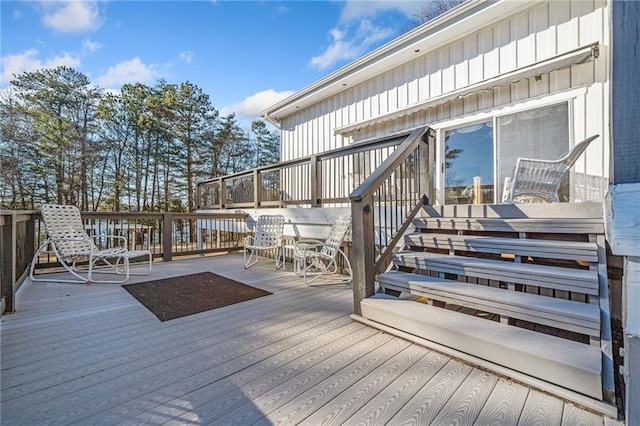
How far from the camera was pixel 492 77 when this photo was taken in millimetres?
4438

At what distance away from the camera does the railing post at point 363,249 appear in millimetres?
2471

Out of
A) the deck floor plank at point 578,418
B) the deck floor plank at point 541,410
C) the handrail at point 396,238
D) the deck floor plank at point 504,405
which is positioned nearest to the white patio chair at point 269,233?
the handrail at point 396,238

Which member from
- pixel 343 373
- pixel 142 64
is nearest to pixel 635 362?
pixel 343 373

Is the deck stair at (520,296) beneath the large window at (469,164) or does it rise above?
beneath

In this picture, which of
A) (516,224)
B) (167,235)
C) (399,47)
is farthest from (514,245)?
(167,235)

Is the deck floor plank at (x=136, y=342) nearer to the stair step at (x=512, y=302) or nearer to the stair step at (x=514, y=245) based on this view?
the stair step at (x=512, y=302)

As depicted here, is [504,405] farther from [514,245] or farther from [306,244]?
[306,244]

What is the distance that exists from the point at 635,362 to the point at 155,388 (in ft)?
7.21

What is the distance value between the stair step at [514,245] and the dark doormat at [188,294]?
77.1 inches

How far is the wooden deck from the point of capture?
1.34 metres

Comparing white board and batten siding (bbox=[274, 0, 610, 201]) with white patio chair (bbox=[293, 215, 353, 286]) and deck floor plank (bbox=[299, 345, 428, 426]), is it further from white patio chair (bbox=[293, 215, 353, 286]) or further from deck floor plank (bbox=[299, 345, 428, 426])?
deck floor plank (bbox=[299, 345, 428, 426])

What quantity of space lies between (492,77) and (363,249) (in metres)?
3.90

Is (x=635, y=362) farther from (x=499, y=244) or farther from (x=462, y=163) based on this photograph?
(x=462, y=163)

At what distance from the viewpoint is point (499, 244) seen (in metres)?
2.42
